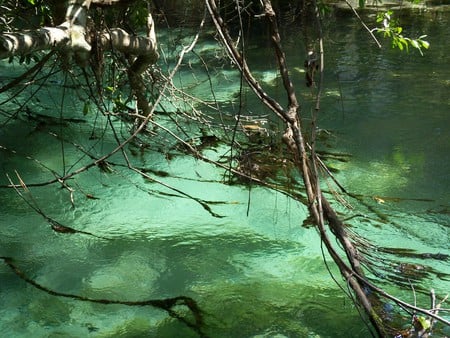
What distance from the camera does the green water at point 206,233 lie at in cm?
276

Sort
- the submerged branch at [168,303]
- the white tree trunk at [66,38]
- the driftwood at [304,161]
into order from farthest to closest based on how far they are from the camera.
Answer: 1. the submerged branch at [168,303]
2. the white tree trunk at [66,38]
3. the driftwood at [304,161]

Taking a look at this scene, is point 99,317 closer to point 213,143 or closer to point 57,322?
point 57,322

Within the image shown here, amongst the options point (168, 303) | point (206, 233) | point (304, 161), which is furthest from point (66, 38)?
point (206, 233)

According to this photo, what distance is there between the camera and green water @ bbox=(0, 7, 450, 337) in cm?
276

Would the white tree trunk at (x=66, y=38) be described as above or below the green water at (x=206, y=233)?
above

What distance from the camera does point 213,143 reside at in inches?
177

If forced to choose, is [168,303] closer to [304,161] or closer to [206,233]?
[206,233]

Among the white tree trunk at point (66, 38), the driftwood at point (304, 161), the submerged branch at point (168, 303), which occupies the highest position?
the white tree trunk at point (66, 38)

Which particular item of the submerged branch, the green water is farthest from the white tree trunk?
the submerged branch

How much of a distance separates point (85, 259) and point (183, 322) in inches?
29.5

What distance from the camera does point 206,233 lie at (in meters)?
3.47

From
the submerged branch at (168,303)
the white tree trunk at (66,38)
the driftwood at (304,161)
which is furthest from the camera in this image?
the submerged branch at (168,303)

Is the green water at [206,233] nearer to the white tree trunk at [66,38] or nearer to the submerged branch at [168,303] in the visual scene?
the submerged branch at [168,303]

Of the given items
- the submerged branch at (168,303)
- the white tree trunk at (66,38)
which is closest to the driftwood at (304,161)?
the white tree trunk at (66,38)
